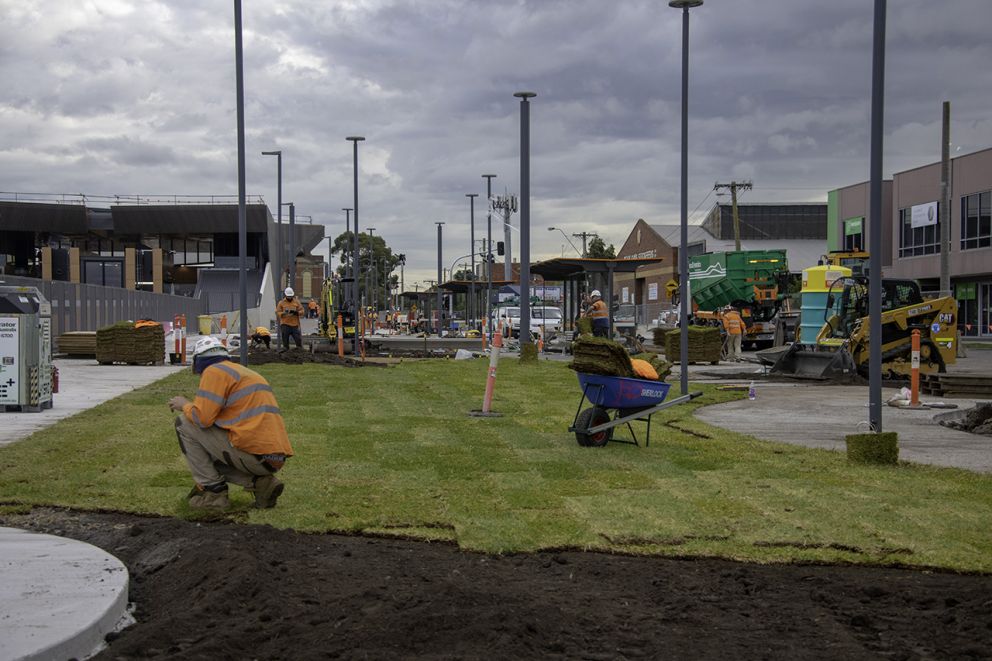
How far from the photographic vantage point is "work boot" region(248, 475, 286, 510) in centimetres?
872

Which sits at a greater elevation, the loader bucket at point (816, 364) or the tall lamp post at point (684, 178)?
the tall lamp post at point (684, 178)

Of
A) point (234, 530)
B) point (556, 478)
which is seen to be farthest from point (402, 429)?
point (234, 530)

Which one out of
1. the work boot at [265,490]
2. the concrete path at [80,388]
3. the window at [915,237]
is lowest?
the concrete path at [80,388]

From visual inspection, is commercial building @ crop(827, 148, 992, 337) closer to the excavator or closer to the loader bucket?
the excavator

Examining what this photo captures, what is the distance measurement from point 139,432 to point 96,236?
87589mm

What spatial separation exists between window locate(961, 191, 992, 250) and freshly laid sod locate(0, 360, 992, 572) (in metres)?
43.7

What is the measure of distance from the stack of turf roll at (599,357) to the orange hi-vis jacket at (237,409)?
174 inches

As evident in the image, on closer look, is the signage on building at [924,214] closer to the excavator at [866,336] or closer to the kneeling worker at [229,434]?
the excavator at [866,336]

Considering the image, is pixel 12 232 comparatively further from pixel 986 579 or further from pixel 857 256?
pixel 986 579

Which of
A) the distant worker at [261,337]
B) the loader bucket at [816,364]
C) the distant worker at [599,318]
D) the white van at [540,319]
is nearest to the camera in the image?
the loader bucket at [816,364]

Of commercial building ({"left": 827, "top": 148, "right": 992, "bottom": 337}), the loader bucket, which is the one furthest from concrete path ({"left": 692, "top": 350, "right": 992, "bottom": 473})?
commercial building ({"left": 827, "top": 148, "right": 992, "bottom": 337})

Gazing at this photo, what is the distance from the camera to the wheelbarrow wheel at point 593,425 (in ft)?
40.9

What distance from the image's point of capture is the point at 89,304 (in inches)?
1507

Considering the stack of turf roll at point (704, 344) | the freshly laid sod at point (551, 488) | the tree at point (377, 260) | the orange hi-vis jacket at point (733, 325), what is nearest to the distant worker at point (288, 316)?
the stack of turf roll at point (704, 344)
